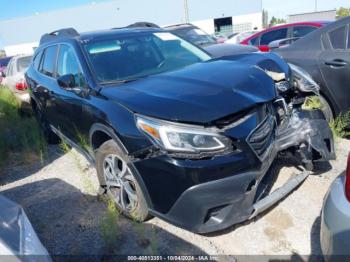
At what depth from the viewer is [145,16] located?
52531mm

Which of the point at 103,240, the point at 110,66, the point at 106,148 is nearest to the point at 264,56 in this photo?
the point at 110,66

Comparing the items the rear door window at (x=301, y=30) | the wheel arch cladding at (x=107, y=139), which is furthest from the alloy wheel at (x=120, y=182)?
the rear door window at (x=301, y=30)

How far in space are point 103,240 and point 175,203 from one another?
948 mm

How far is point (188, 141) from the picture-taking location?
270 centimetres

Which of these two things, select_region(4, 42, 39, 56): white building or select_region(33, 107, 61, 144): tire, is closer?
select_region(33, 107, 61, 144): tire

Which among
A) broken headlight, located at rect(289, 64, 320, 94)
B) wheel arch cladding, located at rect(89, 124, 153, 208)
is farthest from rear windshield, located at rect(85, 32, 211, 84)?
broken headlight, located at rect(289, 64, 320, 94)

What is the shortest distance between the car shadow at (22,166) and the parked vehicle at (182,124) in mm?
1245

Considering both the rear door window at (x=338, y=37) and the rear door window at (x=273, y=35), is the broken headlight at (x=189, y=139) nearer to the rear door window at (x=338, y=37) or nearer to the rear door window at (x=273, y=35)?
the rear door window at (x=338, y=37)

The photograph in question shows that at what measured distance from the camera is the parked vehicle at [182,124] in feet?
8.80

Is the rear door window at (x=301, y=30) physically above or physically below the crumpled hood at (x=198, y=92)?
below

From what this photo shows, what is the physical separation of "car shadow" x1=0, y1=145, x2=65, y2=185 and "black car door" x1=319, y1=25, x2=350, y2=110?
3.99 metres

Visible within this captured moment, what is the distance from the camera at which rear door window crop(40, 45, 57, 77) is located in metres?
5.05

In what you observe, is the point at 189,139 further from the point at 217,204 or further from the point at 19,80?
the point at 19,80

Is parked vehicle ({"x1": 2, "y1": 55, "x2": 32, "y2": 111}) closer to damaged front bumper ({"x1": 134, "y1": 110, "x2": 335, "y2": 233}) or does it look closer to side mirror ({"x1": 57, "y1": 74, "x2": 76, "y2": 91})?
side mirror ({"x1": 57, "y1": 74, "x2": 76, "y2": 91})
